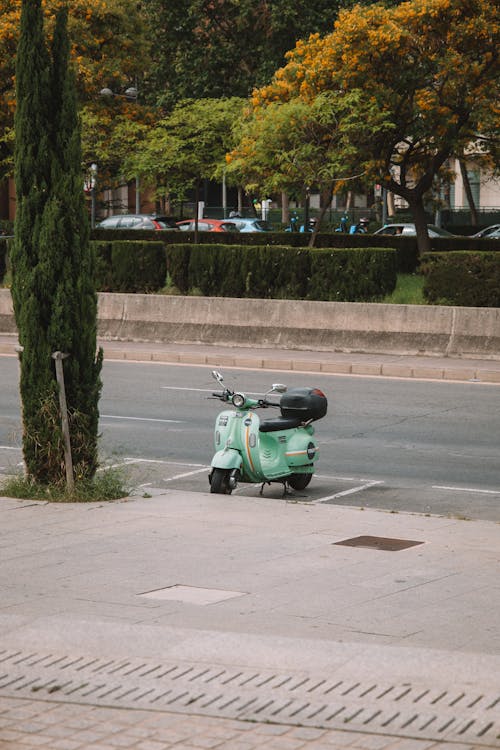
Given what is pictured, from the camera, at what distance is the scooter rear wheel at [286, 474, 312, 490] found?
12938 mm

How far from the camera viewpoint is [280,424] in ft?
41.3

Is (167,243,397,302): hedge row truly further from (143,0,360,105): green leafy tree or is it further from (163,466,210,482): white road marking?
(143,0,360,105): green leafy tree

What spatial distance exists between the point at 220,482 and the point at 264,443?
1.92 feet

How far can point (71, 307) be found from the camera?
11922 mm

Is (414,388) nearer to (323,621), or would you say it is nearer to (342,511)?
(342,511)

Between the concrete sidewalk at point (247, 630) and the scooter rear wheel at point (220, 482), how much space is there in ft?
3.41

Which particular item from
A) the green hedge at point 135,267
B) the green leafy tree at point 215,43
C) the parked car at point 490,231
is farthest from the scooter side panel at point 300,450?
the parked car at point 490,231

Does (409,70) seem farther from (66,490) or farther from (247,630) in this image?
(247,630)

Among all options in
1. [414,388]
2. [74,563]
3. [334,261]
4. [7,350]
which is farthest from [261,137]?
[74,563]

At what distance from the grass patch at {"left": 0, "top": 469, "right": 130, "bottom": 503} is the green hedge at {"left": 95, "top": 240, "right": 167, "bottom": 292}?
17.6 m

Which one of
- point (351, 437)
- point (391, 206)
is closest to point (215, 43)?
point (391, 206)

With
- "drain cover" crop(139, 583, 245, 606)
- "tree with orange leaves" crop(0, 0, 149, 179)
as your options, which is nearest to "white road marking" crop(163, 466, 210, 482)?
"drain cover" crop(139, 583, 245, 606)

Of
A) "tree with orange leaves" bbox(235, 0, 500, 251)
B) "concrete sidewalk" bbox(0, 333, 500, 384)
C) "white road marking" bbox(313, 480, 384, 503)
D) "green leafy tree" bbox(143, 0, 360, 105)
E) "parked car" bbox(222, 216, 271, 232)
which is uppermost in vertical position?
"green leafy tree" bbox(143, 0, 360, 105)

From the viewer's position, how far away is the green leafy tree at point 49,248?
11.9 metres
